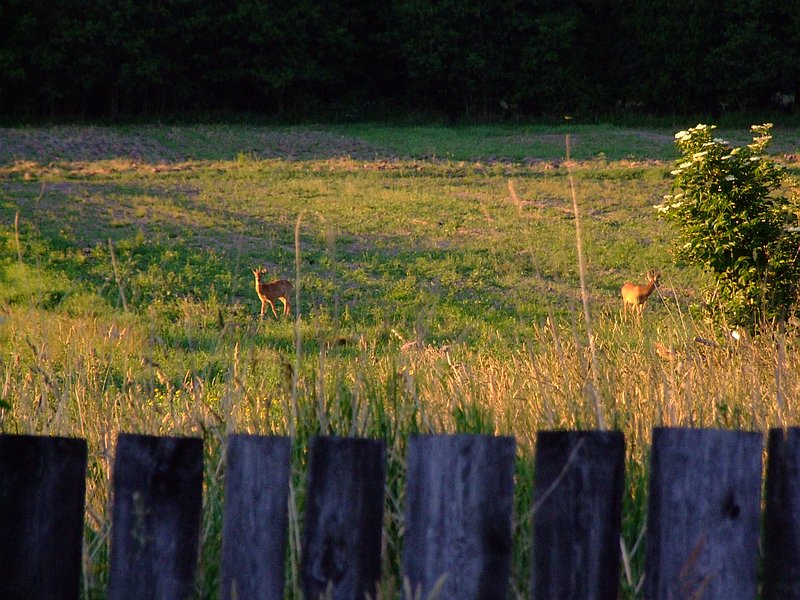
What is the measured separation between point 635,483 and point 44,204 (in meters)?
11.2

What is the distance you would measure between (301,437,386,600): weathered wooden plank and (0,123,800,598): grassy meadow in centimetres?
19

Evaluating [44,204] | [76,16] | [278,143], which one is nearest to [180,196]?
[44,204]

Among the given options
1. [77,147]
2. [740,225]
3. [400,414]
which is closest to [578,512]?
[400,414]

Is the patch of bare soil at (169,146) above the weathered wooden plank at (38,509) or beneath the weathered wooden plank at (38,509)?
above

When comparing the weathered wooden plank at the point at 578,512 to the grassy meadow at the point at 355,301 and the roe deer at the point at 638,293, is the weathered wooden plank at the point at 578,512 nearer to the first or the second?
the grassy meadow at the point at 355,301

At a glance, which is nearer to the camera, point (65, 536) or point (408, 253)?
point (65, 536)

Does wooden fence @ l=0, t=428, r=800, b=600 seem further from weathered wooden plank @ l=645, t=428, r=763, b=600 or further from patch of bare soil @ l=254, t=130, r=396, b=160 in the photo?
patch of bare soil @ l=254, t=130, r=396, b=160

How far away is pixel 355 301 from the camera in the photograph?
8.04 metres

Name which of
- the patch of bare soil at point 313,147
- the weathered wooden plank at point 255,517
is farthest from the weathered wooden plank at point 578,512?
the patch of bare soil at point 313,147

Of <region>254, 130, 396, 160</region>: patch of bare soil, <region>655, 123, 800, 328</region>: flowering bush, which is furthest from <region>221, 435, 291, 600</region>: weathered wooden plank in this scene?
<region>254, 130, 396, 160</region>: patch of bare soil

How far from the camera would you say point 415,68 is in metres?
32.2

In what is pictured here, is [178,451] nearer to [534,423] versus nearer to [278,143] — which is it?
[534,423]

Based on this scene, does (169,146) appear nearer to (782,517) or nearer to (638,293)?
(638,293)

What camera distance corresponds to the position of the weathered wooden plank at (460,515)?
4.71 ft
